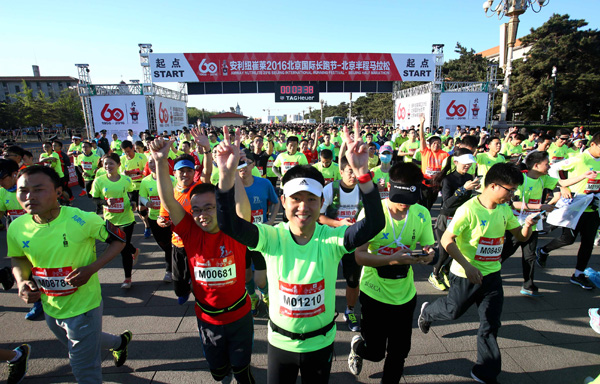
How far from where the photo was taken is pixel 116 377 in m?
3.03

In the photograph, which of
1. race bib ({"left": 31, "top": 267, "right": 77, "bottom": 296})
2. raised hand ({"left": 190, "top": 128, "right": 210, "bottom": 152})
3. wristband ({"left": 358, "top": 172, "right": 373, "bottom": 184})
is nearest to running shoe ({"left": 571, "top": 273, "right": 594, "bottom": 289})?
wristband ({"left": 358, "top": 172, "right": 373, "bottom": 184})

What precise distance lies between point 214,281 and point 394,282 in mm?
1531

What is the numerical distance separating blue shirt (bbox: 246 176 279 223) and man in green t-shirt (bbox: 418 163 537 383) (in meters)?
2.33

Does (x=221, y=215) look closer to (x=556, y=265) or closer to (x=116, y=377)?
(x=116, y=377)

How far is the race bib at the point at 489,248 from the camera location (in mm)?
2922

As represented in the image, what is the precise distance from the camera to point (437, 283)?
470cm

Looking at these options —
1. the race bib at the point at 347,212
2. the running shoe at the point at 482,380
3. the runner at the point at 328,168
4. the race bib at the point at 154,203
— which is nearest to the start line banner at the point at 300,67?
the runner at the point at 328,168

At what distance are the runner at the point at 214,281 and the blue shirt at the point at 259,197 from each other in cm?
164

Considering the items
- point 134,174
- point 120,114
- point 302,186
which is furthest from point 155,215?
point 120,114

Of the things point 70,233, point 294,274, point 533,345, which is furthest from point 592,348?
point 70,233

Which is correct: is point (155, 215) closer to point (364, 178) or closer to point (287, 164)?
point (287, 164)

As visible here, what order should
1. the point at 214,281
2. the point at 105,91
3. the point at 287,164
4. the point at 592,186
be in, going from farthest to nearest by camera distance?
the point at 105,91 → the point at 287,164 → the point at 592,186 → the point at 214,281

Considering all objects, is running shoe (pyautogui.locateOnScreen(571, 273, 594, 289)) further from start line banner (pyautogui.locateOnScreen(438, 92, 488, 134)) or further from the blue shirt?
start line banner (pyautogui.locateOnScreen(438, 92, 488, 134))

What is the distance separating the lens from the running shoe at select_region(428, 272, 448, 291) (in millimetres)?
4621
